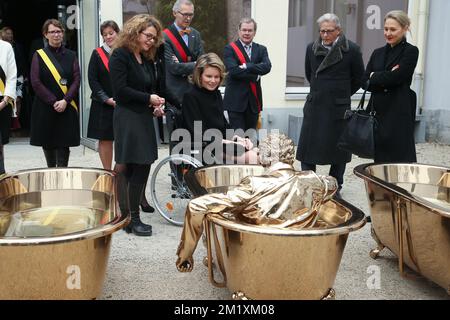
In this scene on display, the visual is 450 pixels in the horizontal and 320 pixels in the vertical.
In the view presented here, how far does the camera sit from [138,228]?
15.0 ft

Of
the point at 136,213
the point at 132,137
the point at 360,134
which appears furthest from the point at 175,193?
the point at 360,134

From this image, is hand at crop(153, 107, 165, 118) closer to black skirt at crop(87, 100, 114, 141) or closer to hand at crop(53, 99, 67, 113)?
black skirt at crop(87, 100, 114, 141)

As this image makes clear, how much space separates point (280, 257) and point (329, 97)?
3.00 meters

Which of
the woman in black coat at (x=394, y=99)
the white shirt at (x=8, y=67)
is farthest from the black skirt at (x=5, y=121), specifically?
the woman in black coat at (x=394, y=99)

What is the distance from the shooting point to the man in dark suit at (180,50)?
552 cm

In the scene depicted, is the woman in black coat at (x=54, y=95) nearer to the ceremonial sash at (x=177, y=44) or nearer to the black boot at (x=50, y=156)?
the black boot at (x=50, y=156)

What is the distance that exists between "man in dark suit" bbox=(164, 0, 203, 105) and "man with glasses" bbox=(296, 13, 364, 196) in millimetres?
1183

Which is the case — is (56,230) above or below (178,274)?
above

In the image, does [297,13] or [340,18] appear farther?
[340,18]

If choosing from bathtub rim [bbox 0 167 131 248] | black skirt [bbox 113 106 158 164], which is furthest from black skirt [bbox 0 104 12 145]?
bathtub rim [bbox 0 167 131 248]

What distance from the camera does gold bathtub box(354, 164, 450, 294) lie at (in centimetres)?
317

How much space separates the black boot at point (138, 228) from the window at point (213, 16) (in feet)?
16.4

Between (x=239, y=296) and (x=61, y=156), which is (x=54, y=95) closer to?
(x=61, y=156)

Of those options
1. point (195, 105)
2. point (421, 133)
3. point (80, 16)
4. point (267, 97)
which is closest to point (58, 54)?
point (195, 105)
